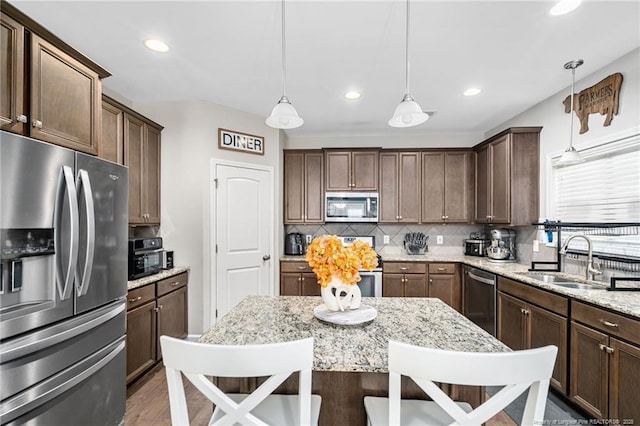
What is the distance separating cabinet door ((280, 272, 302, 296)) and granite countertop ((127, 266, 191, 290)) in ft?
3.95

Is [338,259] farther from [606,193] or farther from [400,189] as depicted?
[400,189]

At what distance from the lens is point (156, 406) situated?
2.21 metres

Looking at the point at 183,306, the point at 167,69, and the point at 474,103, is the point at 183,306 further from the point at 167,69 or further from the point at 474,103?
the point at 474,103

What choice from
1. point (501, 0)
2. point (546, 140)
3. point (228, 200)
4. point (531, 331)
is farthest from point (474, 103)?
point (228, 200)

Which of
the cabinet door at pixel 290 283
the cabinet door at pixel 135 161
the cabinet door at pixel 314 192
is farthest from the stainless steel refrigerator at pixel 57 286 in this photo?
the cabinet door at pixel 314 192

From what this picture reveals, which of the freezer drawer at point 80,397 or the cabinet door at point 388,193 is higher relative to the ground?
the cabinet door at point 388,193

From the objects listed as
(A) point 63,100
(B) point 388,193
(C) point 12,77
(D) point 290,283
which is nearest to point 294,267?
(D) point 290,283

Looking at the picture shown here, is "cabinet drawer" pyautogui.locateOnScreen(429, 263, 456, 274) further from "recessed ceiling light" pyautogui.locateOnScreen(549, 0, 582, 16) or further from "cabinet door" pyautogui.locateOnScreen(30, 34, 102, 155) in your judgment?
"cabinet door" pyautogui.locateOnScreen(30, 34, 102, 155)

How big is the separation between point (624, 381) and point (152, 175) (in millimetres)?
4014

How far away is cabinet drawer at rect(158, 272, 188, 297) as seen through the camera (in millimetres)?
2725

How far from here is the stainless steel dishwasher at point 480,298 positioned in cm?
307

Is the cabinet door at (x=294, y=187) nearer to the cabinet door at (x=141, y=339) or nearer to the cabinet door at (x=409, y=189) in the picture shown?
the cabinet door at (x=409, y=189)

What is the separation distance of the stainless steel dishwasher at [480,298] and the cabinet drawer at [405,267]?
1.70ft

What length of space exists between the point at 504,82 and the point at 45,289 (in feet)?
12.1
